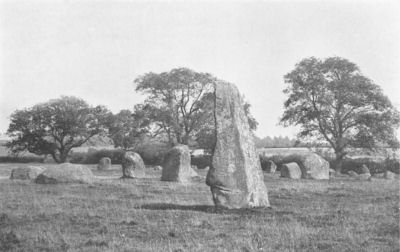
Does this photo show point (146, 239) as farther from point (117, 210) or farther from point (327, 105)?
point (327, 105)

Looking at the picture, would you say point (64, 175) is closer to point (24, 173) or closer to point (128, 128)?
point (24, 173)

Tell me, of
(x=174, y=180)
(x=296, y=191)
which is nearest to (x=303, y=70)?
(x=174, y=180)

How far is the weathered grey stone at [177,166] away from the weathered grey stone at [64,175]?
4.21 meters

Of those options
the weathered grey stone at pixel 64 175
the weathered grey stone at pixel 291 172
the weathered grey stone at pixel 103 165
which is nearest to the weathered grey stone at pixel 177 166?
the weathered grey stone at pixel 64 175

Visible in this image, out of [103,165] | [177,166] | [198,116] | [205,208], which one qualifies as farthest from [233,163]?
[198,116]

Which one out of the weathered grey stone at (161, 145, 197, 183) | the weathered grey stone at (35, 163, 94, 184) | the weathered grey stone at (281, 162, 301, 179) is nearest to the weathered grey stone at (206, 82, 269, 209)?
the weathered grey stone at (35, 163, 94, 184)

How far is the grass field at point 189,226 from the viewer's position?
25.5 feet

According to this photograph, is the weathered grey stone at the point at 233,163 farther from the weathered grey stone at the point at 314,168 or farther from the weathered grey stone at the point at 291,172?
the weathered grey stone at the point at 314,168

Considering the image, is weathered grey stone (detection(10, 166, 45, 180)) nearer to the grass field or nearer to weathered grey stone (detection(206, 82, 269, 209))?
the grass field

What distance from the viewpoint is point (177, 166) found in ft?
79.8

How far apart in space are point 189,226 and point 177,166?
14.9 meters

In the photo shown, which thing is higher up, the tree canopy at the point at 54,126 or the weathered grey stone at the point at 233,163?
the tree canopy at the point at 54,126

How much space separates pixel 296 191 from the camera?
17.8m

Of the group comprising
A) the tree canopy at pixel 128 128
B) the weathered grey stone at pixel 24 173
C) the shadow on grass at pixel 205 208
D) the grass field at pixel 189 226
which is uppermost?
the tree canopy at pixel 128 128
